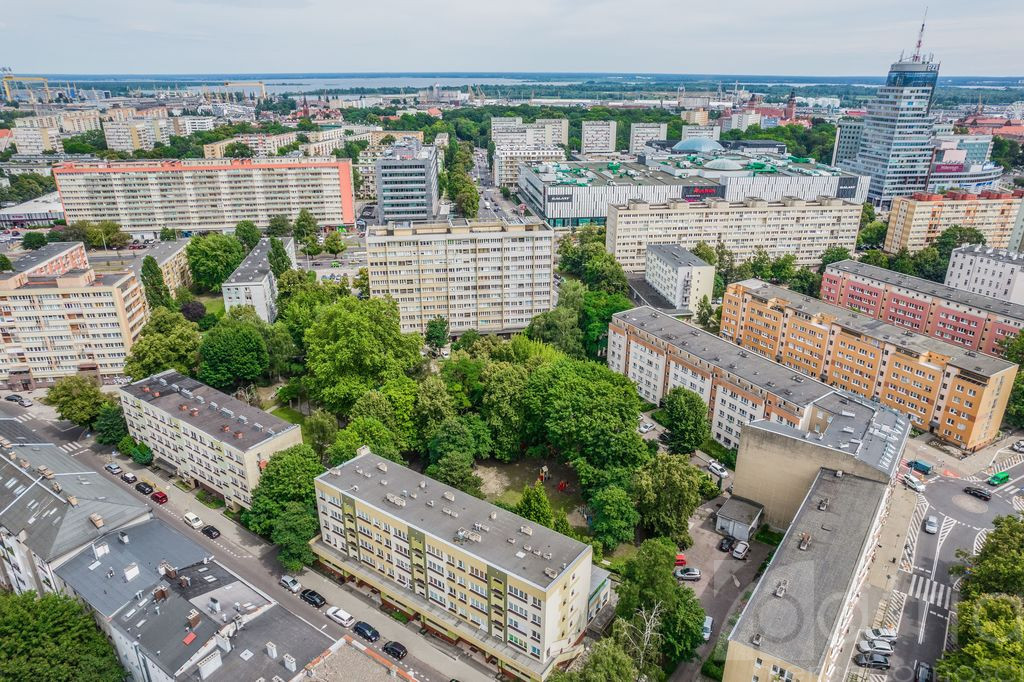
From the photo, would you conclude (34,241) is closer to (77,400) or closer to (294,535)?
(77,400)

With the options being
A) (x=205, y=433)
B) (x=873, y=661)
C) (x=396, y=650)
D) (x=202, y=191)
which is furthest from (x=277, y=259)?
(x=873, y=661)

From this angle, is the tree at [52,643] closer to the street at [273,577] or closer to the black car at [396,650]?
the street at [273,577]

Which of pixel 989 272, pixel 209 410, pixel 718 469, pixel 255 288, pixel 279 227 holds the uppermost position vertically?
pixel 989 272

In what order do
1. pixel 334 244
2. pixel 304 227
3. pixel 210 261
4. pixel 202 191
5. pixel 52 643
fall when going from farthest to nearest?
pixel 202 191 → pixel 304 227 → pixel 334 244 → pixel 210 261 → pixel 52 643

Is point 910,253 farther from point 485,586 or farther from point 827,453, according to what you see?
point 485,586

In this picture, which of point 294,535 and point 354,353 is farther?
point 354,353

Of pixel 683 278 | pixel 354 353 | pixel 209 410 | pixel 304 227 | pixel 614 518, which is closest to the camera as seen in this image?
pixel 614 518

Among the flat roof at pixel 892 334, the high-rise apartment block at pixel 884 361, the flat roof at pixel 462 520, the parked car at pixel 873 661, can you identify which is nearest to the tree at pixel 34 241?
the flat roof at pixel 462 520
